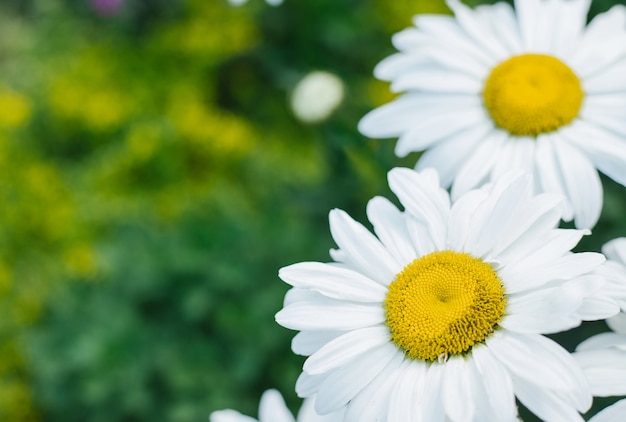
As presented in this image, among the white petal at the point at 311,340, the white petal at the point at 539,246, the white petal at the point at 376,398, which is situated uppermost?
the white petal at the point at 311,340

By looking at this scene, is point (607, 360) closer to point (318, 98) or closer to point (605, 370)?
point (605, 370)

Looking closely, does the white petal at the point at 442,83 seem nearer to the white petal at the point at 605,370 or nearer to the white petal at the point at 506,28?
the white petal at the point at 506,28

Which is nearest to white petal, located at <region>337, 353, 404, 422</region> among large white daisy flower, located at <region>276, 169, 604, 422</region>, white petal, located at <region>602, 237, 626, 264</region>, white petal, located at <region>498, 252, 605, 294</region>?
large white daisy flower, located at <region>276, 169, 604, 422</region>

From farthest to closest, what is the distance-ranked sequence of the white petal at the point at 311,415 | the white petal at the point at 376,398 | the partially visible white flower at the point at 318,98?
the partially visible white flower at the point at 318,98 → the white petal at the point at 311,415 → the white petal at the point at 376,398

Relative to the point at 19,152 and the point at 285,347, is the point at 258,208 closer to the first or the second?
the point at 285,347

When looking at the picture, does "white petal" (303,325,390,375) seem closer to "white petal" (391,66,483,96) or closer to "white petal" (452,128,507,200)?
"white petal" (452,128,507,200)

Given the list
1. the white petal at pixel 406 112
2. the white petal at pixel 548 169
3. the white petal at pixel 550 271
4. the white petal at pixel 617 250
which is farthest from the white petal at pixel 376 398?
the white petal at pixel 406 112

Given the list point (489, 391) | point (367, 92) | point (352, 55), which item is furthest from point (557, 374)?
point (352, 55)
